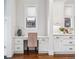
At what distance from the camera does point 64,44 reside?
752 cm

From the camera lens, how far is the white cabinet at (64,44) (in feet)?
24.5

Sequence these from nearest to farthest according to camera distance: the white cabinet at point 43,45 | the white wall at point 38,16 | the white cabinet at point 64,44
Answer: the white cabinet at point 64,44 < the white cabinet at point 43,45 < the white wall at point 38,16

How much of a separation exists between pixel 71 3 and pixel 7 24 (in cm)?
393

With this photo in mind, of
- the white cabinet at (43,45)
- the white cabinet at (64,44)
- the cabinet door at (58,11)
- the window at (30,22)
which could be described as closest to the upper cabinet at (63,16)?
the cabinet door at (58,11)

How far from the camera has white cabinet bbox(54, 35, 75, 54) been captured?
745 centimetres

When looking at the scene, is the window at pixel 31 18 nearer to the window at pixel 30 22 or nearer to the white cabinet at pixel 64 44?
the window at pixel 30 22

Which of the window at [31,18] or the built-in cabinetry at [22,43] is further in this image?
the window at [31,18]

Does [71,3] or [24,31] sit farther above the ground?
[71,3]

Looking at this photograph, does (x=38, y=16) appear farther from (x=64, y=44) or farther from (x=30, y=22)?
(x=64, y=44)

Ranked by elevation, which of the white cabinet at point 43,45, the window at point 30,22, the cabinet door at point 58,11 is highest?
the cabinet door at point 58,11
